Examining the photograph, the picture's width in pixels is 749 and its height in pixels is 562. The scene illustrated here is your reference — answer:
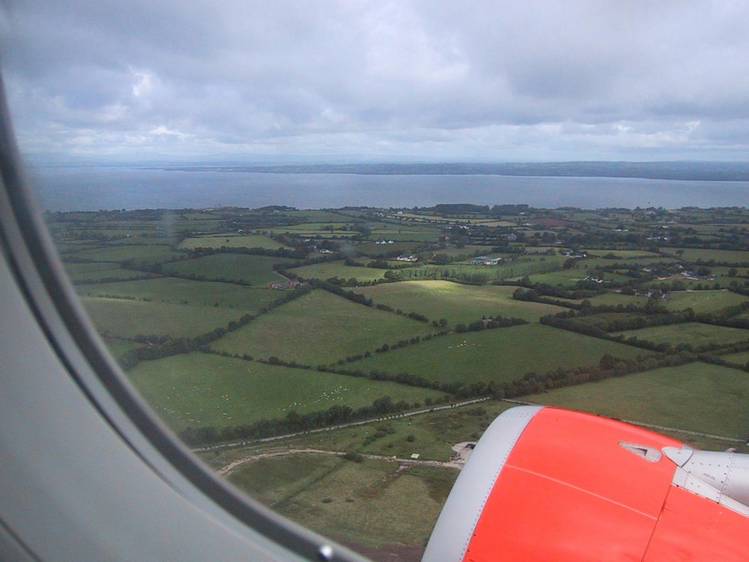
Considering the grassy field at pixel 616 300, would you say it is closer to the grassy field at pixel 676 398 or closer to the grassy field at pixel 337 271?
the grassy field at pixel 676 398

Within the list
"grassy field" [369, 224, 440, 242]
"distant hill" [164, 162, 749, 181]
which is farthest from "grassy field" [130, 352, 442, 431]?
"grassy field" [369, 224, 440, 242]

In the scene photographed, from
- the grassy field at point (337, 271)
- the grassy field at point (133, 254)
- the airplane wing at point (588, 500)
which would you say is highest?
the grassy field at point (133, 254)

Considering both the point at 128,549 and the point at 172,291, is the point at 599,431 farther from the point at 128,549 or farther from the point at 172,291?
the point at 172,291

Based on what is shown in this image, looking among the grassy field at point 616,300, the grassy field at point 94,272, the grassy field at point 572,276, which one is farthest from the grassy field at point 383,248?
the grassy field at point 94,272

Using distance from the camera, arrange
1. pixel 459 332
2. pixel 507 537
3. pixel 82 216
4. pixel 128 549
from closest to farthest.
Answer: pixel 128 549 < pixel 507 537 < pixel 82 216 < pixel 459 332

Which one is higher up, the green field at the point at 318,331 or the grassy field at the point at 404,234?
the grassy field at the point at 404,234

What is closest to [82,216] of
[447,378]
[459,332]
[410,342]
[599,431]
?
[599,431]

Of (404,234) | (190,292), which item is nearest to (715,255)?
(404,234)
